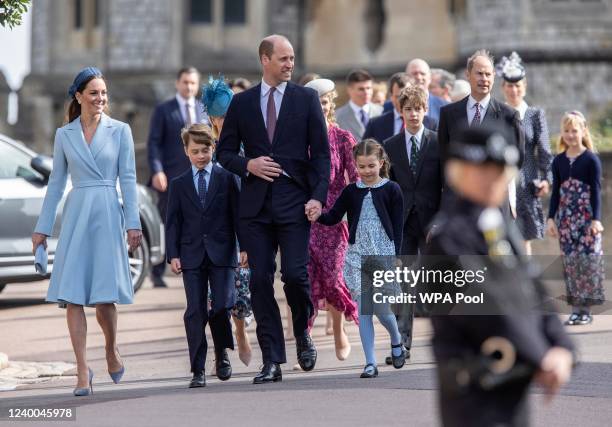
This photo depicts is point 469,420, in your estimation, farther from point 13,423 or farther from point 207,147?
point 207,147

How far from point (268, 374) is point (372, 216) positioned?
3.90 ft

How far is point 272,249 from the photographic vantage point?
9445mm

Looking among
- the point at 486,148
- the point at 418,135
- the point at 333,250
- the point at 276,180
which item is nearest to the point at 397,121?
the point at 418,135

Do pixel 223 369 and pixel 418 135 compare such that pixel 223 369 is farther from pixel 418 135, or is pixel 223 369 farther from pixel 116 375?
pixel 418 135

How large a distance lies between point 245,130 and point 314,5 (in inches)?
981

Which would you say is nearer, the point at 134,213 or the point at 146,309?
the point at 134,213

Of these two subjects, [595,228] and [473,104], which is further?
[595,228]

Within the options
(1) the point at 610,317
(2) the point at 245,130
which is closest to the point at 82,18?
(1) the point at 610,317

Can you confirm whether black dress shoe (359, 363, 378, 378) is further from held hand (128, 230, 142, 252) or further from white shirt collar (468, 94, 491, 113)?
white shirt collar (468, 94, 491, 113)

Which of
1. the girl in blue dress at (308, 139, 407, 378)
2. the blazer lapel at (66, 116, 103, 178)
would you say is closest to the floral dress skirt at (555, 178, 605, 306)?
the girl in blue dress at (308, 139, 407, 378)

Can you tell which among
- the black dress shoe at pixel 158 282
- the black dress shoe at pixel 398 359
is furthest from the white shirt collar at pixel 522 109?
the black dress shoe at pixel 158 282

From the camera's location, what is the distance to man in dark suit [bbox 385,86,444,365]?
1081 cm

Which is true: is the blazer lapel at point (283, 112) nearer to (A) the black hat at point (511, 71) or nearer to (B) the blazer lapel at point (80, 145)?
(B) the blazer lapel at point (80, 145)

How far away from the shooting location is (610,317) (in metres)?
13.0
